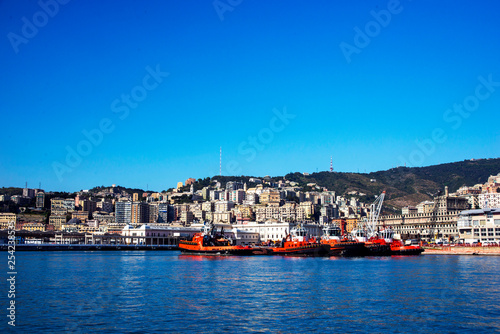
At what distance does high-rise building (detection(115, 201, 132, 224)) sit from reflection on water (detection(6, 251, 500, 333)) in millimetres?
149602

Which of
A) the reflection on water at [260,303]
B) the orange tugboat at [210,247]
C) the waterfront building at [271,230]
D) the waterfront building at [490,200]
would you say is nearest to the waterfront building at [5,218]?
the waterfront building at [271,230]

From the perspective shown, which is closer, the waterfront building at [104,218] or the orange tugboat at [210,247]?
the orange tugboat at [210,247]

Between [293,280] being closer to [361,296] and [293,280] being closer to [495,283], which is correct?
[361,296]

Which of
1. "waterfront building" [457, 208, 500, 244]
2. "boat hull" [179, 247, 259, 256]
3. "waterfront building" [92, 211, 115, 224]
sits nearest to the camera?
"boat hull" [179, 247, 259, 256]

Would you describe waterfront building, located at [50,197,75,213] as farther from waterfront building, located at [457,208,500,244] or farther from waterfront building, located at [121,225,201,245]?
waterfront building, located at [457,208,500,244]

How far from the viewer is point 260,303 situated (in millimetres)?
26297

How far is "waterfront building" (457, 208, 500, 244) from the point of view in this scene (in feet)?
314

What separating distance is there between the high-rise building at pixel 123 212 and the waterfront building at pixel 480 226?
117775 millimetres

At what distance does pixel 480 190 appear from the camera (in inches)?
7200

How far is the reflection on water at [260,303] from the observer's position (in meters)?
21.2

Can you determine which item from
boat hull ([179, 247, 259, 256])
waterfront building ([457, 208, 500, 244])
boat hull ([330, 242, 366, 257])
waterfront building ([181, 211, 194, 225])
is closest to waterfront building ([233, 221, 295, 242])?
waterfront building ([457, 208, 500, 244])

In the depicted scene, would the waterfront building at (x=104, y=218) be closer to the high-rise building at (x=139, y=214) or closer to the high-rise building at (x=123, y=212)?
the high-rise building at (x=123, y=212)

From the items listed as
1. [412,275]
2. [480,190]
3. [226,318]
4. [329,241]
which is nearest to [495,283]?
[412,275]

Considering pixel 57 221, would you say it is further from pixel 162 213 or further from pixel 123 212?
pixel 162 213
